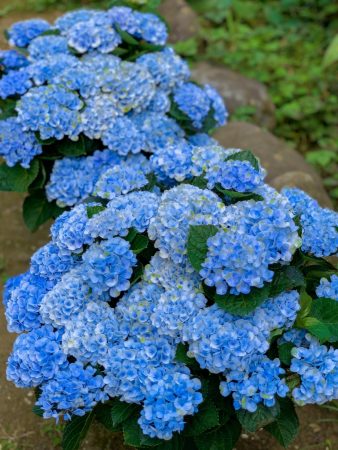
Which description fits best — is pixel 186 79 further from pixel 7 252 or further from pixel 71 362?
pixel 71 362

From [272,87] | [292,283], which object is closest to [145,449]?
[292,283]

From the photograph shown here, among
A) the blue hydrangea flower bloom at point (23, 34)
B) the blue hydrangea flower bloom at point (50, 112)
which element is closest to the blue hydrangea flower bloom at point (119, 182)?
the blue hydrangea flower bloom at point (50, 112)

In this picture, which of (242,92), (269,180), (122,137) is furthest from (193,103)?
(242,92)

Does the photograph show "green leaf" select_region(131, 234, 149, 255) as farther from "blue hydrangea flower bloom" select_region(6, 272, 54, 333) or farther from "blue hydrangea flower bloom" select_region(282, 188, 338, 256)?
"blue hydrangea flower bloom" select_region(282, 188, 338, 256)

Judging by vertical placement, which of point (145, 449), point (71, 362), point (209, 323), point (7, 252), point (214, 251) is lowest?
point (7, 252)

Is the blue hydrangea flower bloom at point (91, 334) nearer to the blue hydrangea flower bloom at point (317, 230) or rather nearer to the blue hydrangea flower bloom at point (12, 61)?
the blue hydrangea flower bloom at point (317, 230)

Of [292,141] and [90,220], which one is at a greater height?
[90,220]

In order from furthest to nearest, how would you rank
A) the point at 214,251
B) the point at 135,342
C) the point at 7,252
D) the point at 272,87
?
1. the point at 272,87
2. the point at 7,252
3. the point at 135,342
4. the point at 214,251

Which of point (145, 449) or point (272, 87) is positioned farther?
point (272, 87)
